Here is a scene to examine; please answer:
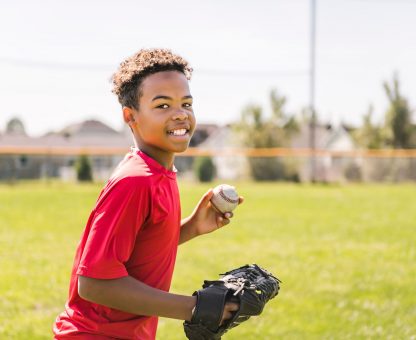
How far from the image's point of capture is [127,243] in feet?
7.30

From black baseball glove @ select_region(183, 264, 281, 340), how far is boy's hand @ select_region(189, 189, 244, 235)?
446 millimetres

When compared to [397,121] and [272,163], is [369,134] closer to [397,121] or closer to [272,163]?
[397,121]

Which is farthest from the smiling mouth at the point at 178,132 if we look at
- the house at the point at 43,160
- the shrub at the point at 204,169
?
the shrub at the point at 204,169

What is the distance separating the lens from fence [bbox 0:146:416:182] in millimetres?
28047

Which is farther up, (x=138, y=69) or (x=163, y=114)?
(x=138, y=69)

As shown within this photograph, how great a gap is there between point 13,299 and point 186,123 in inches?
175

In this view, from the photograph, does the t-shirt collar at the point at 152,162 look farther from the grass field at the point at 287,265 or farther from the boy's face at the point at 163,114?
the grass field at the point at 287,265

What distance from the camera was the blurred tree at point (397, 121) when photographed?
41469 millimetres

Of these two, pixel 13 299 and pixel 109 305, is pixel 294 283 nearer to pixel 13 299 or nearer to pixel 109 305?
pixel 13 299

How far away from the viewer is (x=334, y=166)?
3341 cm

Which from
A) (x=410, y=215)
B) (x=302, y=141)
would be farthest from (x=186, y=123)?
(x=302, y=141)

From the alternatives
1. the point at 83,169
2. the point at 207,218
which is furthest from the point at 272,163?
the point at 207,218

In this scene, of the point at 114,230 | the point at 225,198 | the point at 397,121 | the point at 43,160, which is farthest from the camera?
the point at 397,121

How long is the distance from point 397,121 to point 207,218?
4071 centimetres
